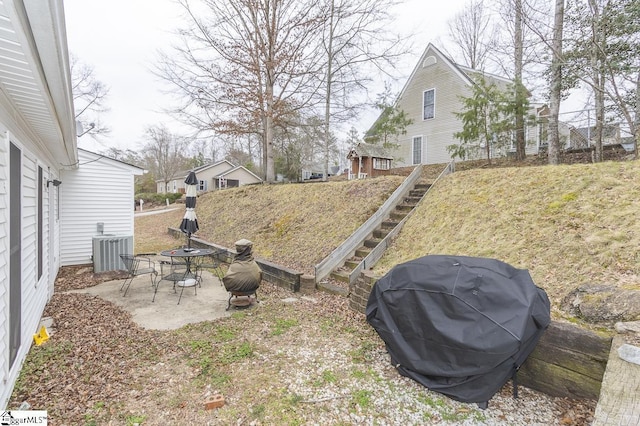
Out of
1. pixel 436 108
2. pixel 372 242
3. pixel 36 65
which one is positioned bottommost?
pixel 372 242

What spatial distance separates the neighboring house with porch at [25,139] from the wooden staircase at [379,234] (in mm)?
4195

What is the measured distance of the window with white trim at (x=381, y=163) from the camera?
1445 cm

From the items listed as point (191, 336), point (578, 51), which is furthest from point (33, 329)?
point (578, 51)

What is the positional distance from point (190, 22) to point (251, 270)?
1402cm

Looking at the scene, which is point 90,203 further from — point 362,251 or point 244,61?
point 244,61

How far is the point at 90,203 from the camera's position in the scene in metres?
7.83

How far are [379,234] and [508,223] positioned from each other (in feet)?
8.44

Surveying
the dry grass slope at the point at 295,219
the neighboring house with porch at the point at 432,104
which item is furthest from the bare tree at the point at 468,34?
the dry grass slope at the point at 295,219

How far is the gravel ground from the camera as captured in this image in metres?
2.54

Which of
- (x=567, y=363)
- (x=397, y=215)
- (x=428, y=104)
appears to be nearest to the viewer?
(x=567, y=363)

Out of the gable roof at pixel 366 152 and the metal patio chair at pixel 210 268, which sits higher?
the gable roof at pixel 366 152

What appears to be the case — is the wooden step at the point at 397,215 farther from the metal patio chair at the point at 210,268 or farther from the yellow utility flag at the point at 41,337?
the yellow utility flag at the point at 41,337

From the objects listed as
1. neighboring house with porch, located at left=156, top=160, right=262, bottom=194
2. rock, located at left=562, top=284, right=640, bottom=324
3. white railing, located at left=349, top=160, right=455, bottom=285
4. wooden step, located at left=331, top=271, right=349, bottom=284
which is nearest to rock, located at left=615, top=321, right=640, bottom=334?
rock, located at left=562, top=284, right=640, bottom=324

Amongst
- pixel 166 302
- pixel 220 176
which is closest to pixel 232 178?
pixel 220 176
